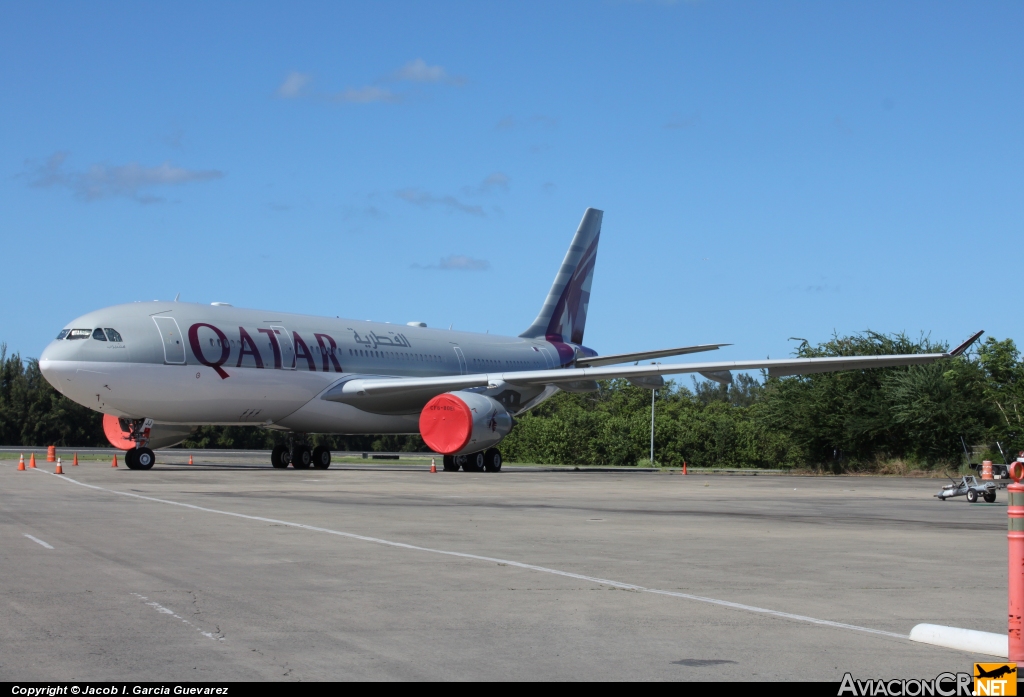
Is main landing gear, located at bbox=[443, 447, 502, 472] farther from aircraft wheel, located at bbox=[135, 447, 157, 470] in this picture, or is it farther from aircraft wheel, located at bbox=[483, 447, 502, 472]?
aircraft wheel, located at bbox=[135, 447, 157, 470]

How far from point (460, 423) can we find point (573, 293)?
1418cm

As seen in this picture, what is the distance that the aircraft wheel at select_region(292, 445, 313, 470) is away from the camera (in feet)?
104

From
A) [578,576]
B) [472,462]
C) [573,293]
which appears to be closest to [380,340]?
[472,462]

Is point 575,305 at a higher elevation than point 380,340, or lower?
higher

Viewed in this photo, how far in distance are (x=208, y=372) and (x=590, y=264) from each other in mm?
19032

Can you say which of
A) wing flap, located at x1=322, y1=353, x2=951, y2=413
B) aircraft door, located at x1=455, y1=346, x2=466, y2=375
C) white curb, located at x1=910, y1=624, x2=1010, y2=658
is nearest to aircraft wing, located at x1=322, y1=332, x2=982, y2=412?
wing flap, located at x1=322, y1=353, x2=951, y2=413

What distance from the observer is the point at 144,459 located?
90.0 feet

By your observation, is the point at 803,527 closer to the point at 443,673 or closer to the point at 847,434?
the point at 443,673

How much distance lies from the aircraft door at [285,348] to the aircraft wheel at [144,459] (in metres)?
3.88

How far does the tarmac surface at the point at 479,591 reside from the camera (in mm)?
5602

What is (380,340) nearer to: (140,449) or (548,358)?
(140,449)

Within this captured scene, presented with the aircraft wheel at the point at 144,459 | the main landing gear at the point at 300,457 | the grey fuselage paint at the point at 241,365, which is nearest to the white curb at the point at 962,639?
the grey fuselage paint at the point at 241,365

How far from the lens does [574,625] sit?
21.8ft

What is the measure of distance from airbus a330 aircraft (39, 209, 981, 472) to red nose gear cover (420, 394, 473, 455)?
0.03 m
